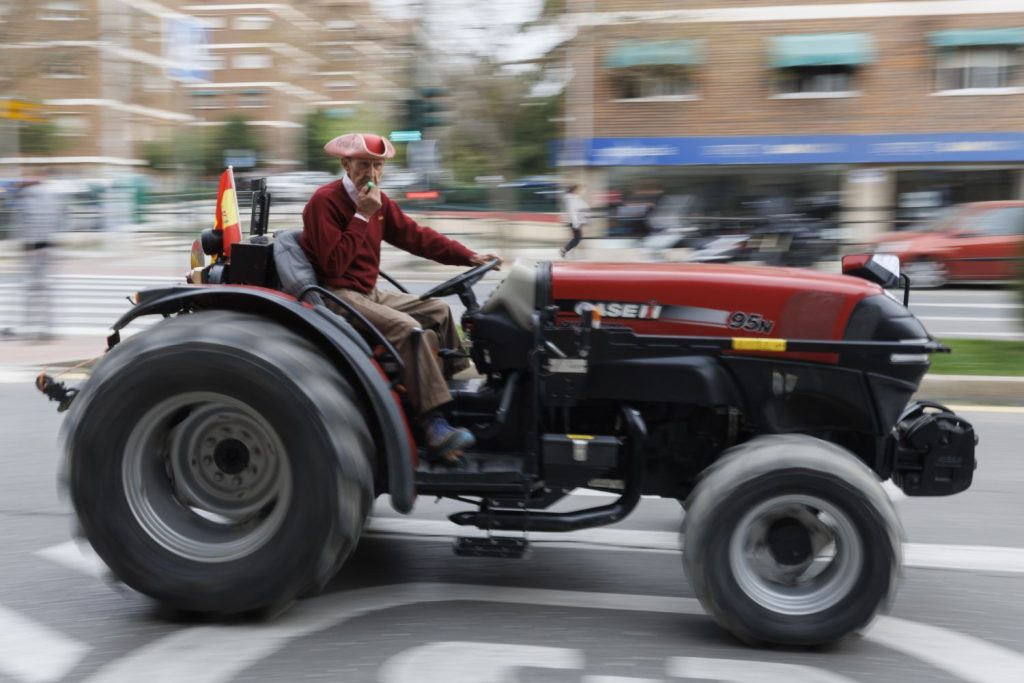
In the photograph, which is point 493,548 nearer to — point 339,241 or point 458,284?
point 458,284

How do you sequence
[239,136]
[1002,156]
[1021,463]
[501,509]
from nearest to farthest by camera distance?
[501,509] → [1021,463] → [1002,156] → [239,136]

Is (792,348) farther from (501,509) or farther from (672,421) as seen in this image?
(501,509)

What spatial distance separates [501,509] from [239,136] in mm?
59425

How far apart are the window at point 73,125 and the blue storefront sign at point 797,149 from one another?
3579cm

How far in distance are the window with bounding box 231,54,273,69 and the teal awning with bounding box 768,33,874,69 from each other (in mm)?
51983

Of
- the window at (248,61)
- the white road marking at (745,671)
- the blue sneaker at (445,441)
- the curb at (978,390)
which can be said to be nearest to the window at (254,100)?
the window at (248,61)

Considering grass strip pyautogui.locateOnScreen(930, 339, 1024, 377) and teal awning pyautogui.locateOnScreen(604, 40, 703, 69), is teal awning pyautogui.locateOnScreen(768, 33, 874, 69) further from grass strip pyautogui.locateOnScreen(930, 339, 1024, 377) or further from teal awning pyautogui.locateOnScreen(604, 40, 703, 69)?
grass strip pyautogui.locateOnScreen(930, 339, 1024, 377)

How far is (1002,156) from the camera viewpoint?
28609mm

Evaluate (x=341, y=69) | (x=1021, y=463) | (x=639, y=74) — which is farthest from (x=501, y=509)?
(x=639, y=74)

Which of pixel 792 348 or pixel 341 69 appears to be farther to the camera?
pixel 341 69

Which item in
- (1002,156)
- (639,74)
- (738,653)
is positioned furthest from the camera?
(1002,156)

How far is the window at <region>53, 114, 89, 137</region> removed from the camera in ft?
185

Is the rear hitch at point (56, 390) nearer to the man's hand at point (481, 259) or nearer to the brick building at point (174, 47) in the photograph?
the man's hand at point (481, 259)

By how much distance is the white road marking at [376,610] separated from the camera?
3.53 meters
